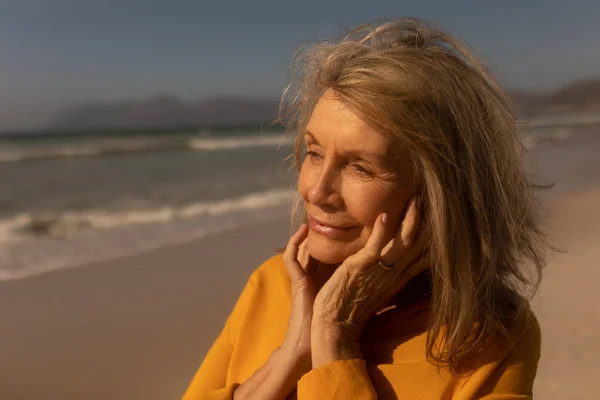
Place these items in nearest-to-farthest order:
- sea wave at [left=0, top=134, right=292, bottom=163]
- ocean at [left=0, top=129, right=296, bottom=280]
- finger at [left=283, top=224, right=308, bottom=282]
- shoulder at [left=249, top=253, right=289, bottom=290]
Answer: finger at [left=283, top=224, right=308, bottom=282], shoulder at [left=249, top=253, right=289, bottom=290], ocean at [left=0, top=129, right=296, bottom=280], sea wave at [left=0, top=134, right=292, bottom=163]

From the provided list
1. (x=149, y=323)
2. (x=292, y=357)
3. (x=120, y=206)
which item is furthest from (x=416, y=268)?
(x=120, y=206)

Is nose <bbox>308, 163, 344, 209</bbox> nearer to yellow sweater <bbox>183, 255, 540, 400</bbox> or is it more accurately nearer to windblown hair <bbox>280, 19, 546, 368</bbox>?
windblown hair <bbox>280, 19, 546, 368</bbox>

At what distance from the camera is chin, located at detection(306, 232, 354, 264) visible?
1.92 m

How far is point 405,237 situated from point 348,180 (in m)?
0.23

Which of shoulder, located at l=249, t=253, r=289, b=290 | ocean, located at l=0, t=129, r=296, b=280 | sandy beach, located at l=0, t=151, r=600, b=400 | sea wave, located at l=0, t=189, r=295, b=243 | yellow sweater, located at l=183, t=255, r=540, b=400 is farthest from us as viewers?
sea wave, located at l=0, t=189, r=295, b=243

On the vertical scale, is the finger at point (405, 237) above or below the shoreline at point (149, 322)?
above

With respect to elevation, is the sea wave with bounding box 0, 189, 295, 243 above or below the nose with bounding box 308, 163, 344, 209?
below

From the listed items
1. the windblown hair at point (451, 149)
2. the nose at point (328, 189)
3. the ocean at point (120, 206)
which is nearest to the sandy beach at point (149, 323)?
the ocean at point (120, 206)

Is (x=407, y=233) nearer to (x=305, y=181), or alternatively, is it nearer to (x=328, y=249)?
(x=328, y=249)

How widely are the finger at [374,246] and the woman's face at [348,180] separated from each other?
0.13ft

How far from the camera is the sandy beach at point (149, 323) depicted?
4.53 meters

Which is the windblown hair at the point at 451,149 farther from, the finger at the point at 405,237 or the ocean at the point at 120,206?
the ocean at the point at 120,206

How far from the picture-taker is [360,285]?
75.5 inches

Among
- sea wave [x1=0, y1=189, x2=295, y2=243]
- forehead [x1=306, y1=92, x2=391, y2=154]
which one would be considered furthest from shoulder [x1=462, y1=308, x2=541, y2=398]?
sea wave [x1=0, y1=189, x2=295, y2=243]
